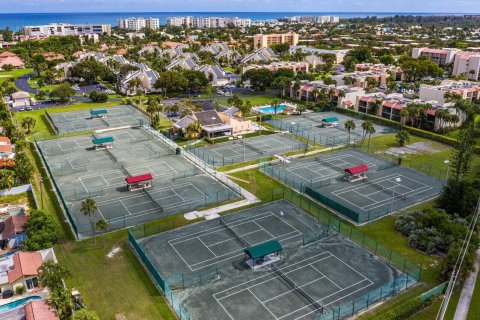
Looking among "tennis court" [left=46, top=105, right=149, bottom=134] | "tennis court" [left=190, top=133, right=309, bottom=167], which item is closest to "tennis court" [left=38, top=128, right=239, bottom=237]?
"tennis court" [left=190, top=133, right=309, bottom=167]

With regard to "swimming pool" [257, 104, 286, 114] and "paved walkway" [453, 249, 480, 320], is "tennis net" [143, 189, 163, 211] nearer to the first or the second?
"paved walkway" [453, 249, 480, 320]

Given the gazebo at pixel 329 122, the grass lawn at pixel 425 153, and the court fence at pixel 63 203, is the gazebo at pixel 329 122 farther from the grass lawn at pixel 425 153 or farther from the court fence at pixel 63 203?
the court fence at pixel 63 203

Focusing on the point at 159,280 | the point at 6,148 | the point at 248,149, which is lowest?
the point at 159,280

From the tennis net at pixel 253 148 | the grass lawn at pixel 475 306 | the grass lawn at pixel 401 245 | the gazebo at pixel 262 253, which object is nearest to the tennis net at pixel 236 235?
the gazebo at pixel 262 253

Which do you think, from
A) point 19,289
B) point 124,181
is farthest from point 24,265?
point 124,181

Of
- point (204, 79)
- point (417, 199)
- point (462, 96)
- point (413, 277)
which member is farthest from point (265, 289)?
point (204, 79)

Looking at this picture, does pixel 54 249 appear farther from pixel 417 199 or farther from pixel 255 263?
pixel 417 199

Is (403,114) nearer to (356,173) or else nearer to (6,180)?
(356,173)
